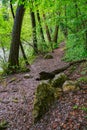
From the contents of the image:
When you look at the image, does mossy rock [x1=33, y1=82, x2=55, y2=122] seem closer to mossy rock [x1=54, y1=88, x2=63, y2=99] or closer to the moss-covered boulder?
mossy rock [x1=54, y1=88, x2=63, y2=99]

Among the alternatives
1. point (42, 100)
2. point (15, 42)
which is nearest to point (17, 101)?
point (42, 100)

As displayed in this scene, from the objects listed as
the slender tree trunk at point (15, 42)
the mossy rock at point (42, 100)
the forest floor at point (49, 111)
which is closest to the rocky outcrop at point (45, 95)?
the mossy rock at point (42, 100)

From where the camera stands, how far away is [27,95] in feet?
22.8

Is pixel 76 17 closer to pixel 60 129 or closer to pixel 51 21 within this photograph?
pixel 51 21

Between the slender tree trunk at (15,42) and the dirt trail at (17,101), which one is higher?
the slender tree trunk at (15,42)

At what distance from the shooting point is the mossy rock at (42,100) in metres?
4.92

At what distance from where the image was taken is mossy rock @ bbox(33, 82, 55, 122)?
4.92 m

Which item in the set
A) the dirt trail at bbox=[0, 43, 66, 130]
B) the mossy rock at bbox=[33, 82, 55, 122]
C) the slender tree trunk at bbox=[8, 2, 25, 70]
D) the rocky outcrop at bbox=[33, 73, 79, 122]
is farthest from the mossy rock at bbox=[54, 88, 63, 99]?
the slender tree trunk at bbox=[8, 2, 25, 70]

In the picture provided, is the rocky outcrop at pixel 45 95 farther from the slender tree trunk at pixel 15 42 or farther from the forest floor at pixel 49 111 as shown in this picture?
the slender tree trunk at pixel 15 42

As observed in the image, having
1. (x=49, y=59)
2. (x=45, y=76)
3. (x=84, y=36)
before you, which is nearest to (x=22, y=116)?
(x=45, y=76)

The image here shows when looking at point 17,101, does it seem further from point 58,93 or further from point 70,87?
point 70,87

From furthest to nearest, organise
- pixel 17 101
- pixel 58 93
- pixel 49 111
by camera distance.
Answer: pixel 17 101 → pixel 58 93 → pixel 49 111

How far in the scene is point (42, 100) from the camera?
5.08 meters

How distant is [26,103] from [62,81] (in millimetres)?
1364
